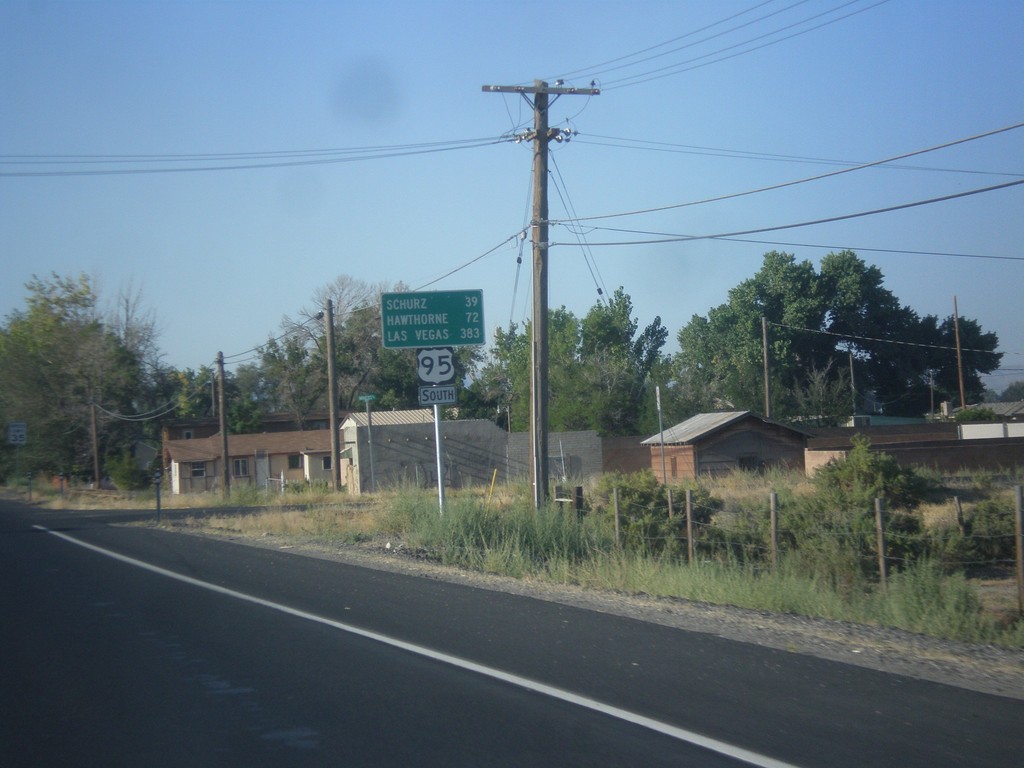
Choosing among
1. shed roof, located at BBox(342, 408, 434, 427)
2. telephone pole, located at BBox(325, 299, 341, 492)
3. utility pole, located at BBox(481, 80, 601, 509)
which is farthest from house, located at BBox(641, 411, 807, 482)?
utility pole, located at BBox(481, 80, 601, 509)

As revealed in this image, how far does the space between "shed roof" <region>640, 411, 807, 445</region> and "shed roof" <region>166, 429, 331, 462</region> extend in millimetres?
25549

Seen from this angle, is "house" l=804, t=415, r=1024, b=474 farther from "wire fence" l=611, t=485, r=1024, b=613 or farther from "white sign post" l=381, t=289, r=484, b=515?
"white sign post" l=381, t=289, r=484, b=515

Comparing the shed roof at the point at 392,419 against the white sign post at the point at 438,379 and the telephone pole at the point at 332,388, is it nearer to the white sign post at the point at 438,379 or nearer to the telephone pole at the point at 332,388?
the telephone pole at the point at 332,388

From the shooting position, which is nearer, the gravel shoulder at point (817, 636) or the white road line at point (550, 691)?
the white road line at point (550, 691)

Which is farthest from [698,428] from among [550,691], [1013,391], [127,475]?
[1013,391]

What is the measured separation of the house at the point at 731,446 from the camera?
146 ft

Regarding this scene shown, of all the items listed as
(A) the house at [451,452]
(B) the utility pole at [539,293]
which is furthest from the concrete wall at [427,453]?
(B) the utility pole at [539,293]

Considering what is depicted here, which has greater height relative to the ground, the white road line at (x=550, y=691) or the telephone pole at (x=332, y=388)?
the telephone pole at (x=332, y=388)

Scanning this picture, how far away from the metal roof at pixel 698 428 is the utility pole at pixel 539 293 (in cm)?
2377

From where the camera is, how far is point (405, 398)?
73375 millimetres

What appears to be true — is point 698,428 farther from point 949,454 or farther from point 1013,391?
point 1013,391

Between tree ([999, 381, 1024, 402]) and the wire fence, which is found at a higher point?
tree ([999, 381, 1024, 402])

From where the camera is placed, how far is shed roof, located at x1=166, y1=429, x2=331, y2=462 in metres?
63.3

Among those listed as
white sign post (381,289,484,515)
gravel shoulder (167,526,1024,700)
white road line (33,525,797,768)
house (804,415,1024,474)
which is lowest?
gravel shoulder (167,526,1024,700)
